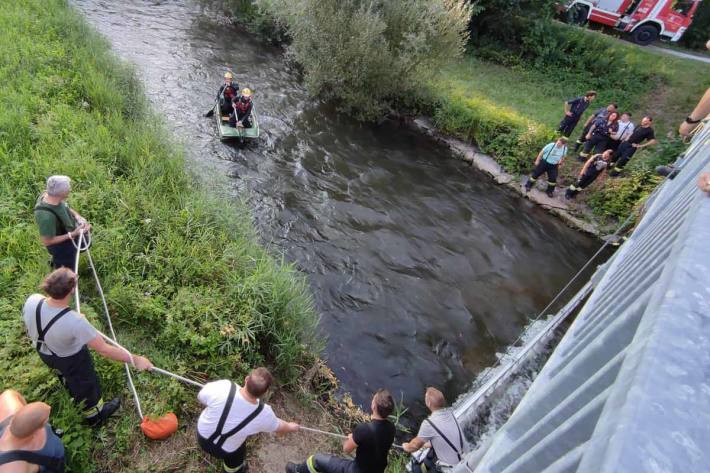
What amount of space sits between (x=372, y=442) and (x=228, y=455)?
1356mm

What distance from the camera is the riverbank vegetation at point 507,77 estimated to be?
41.1ft

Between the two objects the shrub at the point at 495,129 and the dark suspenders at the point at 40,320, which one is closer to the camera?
the dark suspenders at the point at 40,320

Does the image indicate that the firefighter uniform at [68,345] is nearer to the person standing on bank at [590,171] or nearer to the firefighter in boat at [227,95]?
the firefighter in boat at [227,95]

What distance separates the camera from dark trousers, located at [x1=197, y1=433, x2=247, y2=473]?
367cm

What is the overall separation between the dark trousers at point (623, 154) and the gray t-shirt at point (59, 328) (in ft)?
42.6

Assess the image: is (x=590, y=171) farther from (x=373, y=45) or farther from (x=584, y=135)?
(x=373, y=45)

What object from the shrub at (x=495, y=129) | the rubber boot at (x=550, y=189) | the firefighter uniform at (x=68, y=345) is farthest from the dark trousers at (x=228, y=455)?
the shrub at (x=495, y=129)

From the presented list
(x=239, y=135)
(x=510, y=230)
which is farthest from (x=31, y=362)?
(x=510, y=230)

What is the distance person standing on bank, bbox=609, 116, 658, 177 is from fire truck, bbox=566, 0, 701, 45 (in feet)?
38.9

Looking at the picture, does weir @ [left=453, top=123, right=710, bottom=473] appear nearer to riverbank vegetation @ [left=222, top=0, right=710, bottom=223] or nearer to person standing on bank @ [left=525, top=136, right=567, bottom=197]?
person standing on bank @ [left=525, top=136, right=567, bottom=197]

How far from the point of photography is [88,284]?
5363 millimetres

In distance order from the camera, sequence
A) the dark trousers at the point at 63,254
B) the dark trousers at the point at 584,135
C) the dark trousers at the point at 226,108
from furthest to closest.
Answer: the dark trousers at the point at 584,135
the dark trousers at the point at 226,108
the dark trousers at the point at 63,254

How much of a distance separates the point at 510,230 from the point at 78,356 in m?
10.0

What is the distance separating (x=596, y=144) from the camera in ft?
39.6
